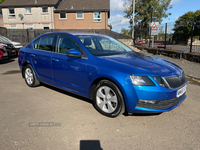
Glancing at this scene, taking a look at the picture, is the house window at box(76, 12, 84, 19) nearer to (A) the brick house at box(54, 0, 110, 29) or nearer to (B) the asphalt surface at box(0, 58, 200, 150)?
(A) the brick house at box(54, 0, 110, 29)

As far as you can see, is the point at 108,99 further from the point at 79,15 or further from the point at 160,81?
the point at 79,15

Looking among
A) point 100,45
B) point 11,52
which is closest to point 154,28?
point 100,45

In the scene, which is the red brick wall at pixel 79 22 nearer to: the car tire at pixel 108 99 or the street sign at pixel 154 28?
the street sign at pixel 154 28

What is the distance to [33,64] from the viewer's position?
4.83 meters

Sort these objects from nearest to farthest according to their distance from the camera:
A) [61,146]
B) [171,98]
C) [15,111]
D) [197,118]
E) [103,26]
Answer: [61,146] → [171,98] → [197,118] → [15,111] → [103,26]

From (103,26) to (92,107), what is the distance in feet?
87.8

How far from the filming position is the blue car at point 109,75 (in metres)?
2.84

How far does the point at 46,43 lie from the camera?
457 centimetres

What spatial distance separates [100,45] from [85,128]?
6.97ft

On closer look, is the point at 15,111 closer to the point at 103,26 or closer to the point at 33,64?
the point at 33,64

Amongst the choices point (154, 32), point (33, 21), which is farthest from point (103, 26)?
point (154, 32)

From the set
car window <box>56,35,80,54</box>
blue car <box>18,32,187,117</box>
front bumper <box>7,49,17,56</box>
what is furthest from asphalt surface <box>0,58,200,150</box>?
front bumper <box>7,49,17,56</box>

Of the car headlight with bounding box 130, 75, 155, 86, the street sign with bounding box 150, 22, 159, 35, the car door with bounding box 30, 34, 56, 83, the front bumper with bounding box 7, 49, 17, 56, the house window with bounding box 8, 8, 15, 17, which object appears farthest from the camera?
the house window with bounding box 8, 8, 15, 17

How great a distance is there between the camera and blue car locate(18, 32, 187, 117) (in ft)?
9.31
